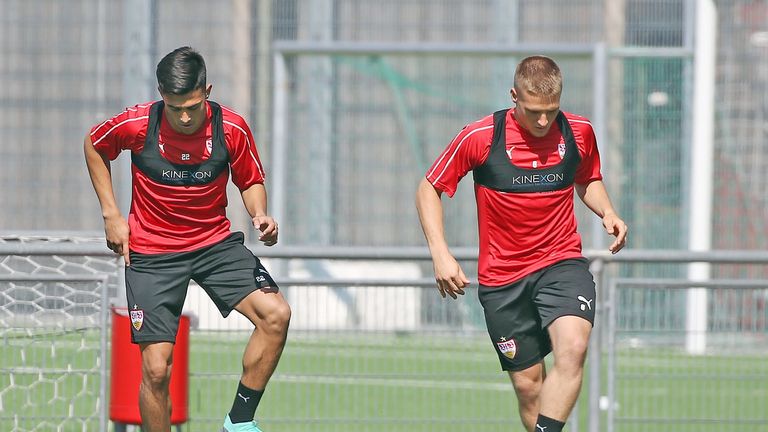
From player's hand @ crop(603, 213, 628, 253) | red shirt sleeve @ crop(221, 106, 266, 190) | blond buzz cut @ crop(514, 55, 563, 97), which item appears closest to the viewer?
blond buzz cut @ crop(514, 55, 563, 97)

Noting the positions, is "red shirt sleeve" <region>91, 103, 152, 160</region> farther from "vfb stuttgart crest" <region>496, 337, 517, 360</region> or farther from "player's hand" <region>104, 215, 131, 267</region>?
"vfb stuttgart crest" <region>496, 337, 517, 360</region>

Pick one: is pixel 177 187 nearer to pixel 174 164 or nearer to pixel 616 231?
pixel 174 164

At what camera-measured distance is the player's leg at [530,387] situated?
646 cm

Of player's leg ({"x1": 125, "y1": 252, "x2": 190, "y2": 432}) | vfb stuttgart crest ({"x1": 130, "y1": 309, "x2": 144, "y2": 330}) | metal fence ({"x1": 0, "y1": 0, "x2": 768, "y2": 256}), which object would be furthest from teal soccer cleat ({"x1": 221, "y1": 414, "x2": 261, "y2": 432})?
metal fence ({"x1": 0, "y1": 0, "x2": 768, "y2": 256})

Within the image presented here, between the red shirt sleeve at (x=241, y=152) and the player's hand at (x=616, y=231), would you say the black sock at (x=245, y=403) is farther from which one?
the player's hand at (x=616, y=231)

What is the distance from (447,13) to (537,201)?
7.86m

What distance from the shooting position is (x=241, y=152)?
6.54 m

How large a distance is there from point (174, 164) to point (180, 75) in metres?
0.49

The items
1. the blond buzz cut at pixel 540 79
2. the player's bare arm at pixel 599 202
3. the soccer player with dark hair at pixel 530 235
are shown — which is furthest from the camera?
the player's bare arm at pixel 599 202

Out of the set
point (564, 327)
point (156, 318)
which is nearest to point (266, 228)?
point (156, 318)

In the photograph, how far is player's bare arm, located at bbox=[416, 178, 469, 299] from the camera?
596 cm

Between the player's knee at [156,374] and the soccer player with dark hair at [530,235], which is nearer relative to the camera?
the soccer player with dark hair at [530,235]

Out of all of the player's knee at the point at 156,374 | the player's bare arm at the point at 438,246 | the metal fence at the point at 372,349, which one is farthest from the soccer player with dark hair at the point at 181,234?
the player's bare arm at the point at 438,246

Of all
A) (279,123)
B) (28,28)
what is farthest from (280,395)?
(28,28)
